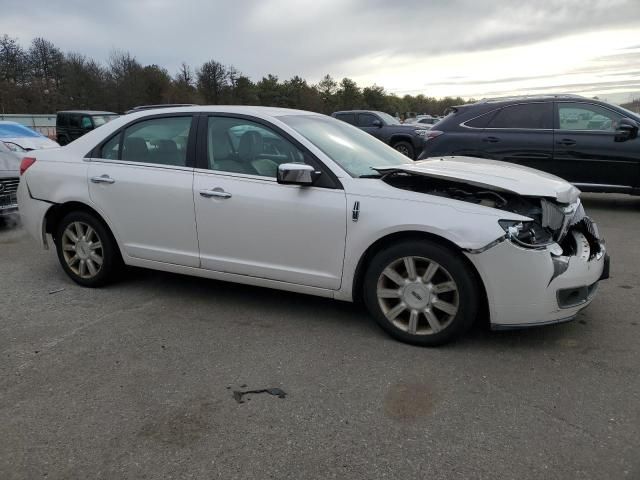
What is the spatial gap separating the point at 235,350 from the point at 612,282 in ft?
11.3

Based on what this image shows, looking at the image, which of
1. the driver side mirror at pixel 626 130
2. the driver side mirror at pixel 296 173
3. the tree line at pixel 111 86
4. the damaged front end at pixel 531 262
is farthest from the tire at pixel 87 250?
the tree line at pixel 111 86

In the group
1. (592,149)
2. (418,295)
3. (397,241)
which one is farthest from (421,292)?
(592,149)

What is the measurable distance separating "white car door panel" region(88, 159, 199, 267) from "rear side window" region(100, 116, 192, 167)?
0.09 metres

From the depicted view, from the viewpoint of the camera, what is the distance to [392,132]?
17281 millimetres

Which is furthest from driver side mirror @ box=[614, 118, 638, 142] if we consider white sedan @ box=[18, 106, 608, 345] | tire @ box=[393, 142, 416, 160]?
tire @ box=[393, 142, 416, 160]

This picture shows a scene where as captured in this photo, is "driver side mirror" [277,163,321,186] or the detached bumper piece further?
"driver side mirror" [277,163,321,186]

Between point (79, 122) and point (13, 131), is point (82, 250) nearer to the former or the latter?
point (13, 131)

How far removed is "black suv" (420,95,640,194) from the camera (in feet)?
25.1

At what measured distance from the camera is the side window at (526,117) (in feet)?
26.1

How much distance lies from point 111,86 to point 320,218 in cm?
5794

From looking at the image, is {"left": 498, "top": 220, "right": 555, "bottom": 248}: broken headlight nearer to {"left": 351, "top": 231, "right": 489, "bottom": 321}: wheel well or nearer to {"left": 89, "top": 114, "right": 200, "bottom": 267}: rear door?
{"left": 351, "top": 231, "right": 489, "bottom": 321}: wheel well

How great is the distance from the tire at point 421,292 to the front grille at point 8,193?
19.8 feet

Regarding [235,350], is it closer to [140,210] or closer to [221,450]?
[221,450]

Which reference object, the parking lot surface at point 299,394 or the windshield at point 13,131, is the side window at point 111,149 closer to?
the parking lot surface at point 299,394
